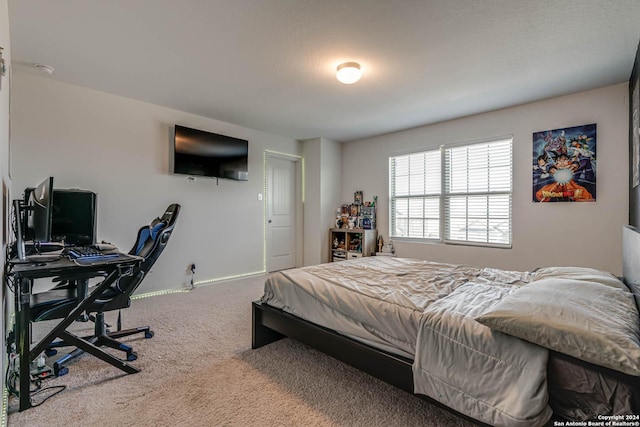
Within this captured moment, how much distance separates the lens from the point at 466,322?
1.37m

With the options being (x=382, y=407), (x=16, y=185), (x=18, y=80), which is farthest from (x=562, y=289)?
(x=18, y=80)

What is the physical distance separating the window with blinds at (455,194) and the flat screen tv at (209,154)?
2.48 m

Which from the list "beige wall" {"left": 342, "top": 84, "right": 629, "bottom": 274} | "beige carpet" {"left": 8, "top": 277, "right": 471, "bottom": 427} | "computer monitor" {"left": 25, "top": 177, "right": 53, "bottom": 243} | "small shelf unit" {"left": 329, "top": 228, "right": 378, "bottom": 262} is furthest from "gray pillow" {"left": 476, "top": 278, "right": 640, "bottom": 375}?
"small shelf unit" {"left": 329, "top": 228, "right": 378, "bottom": 262}

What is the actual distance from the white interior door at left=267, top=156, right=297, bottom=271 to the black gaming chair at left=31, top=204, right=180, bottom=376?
8.49 feet

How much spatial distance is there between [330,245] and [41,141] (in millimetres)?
4129

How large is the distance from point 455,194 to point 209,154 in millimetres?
3591

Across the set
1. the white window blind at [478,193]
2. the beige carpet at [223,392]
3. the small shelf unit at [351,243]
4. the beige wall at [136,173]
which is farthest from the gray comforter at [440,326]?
the small shelf unit at [351,243]

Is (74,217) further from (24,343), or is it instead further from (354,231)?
(354,231)

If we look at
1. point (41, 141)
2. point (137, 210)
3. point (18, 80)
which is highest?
point (18, 80)

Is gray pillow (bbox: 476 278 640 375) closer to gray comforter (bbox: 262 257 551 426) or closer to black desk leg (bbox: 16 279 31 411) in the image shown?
gray comforter (bbox: 262 257 551 426)

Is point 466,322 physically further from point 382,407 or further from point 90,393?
point 90,393

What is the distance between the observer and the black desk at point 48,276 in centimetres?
164

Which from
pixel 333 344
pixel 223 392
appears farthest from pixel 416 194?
pixel 223 392

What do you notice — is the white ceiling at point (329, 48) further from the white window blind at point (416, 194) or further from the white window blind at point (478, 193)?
the white window blind at point (416, 194)
